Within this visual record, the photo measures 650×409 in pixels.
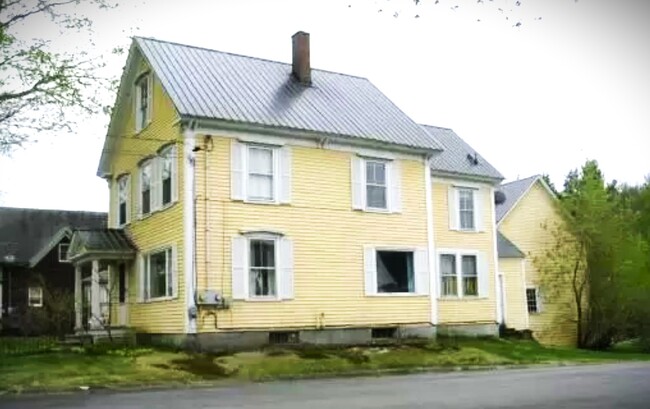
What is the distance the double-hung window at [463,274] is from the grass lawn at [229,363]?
314cm

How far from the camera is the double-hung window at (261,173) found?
2555 cm

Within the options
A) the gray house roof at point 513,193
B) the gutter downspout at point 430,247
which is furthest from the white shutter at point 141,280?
the gray house roof at point 513,193

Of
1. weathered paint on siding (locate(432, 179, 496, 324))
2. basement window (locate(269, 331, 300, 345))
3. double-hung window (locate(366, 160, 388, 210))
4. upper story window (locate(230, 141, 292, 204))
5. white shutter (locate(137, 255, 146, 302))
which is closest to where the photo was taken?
upper story window (locate(230, 141, 292, 204))

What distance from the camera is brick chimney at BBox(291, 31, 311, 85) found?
30.5 metres

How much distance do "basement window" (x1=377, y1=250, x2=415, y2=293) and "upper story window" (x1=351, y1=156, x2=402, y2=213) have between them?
5.20 feet

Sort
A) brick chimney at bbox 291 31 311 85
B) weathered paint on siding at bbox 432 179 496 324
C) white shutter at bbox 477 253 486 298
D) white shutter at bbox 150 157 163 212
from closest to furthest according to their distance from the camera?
white shutter at bbox 150 157 163 212
brick chimney at bbox 291 31 311 85
weathered paint on siding at bbox 432 179 496 324
white shutter at bbox 477 253 486 298

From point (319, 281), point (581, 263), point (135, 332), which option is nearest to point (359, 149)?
point (319, 281)

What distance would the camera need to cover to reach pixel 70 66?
24969 millimetres

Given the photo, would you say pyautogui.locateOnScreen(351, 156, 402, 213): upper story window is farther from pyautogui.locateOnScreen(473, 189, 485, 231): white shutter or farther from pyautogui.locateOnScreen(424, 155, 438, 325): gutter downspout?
pyautogui.locateOnScreen(473, 189, 485, 231): white shutter

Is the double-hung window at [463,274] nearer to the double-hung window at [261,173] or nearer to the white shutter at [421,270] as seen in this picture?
the white shutter at [421,270]

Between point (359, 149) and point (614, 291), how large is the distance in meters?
16.3

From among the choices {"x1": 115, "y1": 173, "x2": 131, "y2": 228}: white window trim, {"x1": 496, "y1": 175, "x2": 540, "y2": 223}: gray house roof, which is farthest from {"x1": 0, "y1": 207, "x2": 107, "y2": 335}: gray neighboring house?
{"x1": 496, "y1": 175, "x2": 540, "y2": 223}: gray house roof

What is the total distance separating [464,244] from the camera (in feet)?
105

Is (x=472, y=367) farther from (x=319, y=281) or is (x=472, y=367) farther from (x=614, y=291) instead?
(x=614, y=291)
